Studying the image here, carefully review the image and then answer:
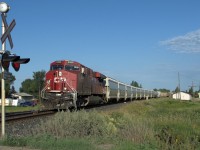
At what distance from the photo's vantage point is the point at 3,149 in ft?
29.1

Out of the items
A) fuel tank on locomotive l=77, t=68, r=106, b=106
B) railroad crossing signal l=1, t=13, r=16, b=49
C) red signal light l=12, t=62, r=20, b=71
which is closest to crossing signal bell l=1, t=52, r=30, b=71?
red signal light l=12, t=62, r=20, b=71

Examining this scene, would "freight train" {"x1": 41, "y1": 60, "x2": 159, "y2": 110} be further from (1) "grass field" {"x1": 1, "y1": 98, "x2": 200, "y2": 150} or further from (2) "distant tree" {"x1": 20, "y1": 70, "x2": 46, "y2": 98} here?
(2) "distant tree" {"x1": 20, "y1": 70, "x2": 46, "y2": 98}

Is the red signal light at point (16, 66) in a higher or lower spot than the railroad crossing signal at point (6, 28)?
lower

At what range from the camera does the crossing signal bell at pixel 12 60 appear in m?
11.6

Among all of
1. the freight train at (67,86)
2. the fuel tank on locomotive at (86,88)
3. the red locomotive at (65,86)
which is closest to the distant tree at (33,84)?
the fuel tank on locomotive at (86,88)

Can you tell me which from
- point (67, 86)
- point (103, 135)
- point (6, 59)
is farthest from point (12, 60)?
point (67, 86)

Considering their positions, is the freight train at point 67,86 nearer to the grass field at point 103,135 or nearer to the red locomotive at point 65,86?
the red locomotive at point 65,86

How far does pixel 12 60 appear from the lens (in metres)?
11.6

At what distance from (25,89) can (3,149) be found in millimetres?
148250

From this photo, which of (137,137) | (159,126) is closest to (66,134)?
(137,137)

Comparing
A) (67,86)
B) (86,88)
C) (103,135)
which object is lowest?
(103,135)

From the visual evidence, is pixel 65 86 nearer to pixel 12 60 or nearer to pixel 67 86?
pixel 67 86

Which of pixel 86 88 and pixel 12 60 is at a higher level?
pixel 12 60

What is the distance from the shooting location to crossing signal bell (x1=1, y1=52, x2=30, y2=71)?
38.1 ft
